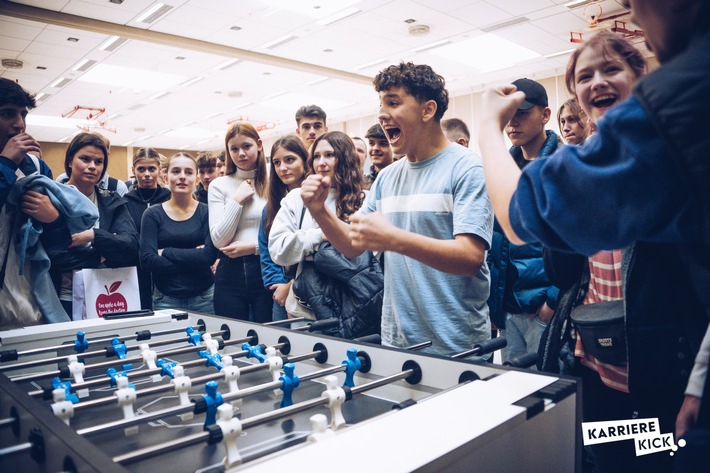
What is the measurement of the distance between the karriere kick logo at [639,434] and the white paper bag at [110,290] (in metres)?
2.09

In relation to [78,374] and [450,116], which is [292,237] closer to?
[78,374]

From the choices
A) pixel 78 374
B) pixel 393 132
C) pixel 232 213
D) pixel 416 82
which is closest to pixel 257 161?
pixel 232 213

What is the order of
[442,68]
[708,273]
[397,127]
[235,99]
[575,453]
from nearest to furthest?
1. [708,273]
2. [575,453]
3. [397,127]
4. [442,68]
5. [235,99]

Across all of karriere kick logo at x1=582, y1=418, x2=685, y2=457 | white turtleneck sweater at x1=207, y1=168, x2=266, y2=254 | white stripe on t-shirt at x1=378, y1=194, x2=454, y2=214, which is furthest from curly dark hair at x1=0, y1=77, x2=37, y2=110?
karriere kick logo at x1=582, y1=418, x2=685, y2=457

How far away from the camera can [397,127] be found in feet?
5.40

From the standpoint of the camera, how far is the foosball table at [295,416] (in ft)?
2.25

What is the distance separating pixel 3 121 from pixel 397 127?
5.20 ft

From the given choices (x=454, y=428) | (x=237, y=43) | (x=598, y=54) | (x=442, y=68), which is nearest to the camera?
(x=454, y=428)

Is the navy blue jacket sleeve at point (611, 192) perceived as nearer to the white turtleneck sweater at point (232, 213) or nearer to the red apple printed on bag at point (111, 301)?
the white turtleneck sweater at point (232, 213)

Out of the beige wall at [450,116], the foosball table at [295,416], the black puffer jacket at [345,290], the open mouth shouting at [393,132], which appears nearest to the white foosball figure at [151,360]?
the foosball table at [295,416]

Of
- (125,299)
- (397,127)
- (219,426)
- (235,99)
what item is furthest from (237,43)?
(219,426)

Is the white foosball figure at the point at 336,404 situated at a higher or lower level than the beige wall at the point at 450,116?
lower

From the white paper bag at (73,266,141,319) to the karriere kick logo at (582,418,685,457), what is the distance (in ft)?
6.87

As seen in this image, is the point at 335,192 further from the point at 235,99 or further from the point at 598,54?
the point at 235,99
